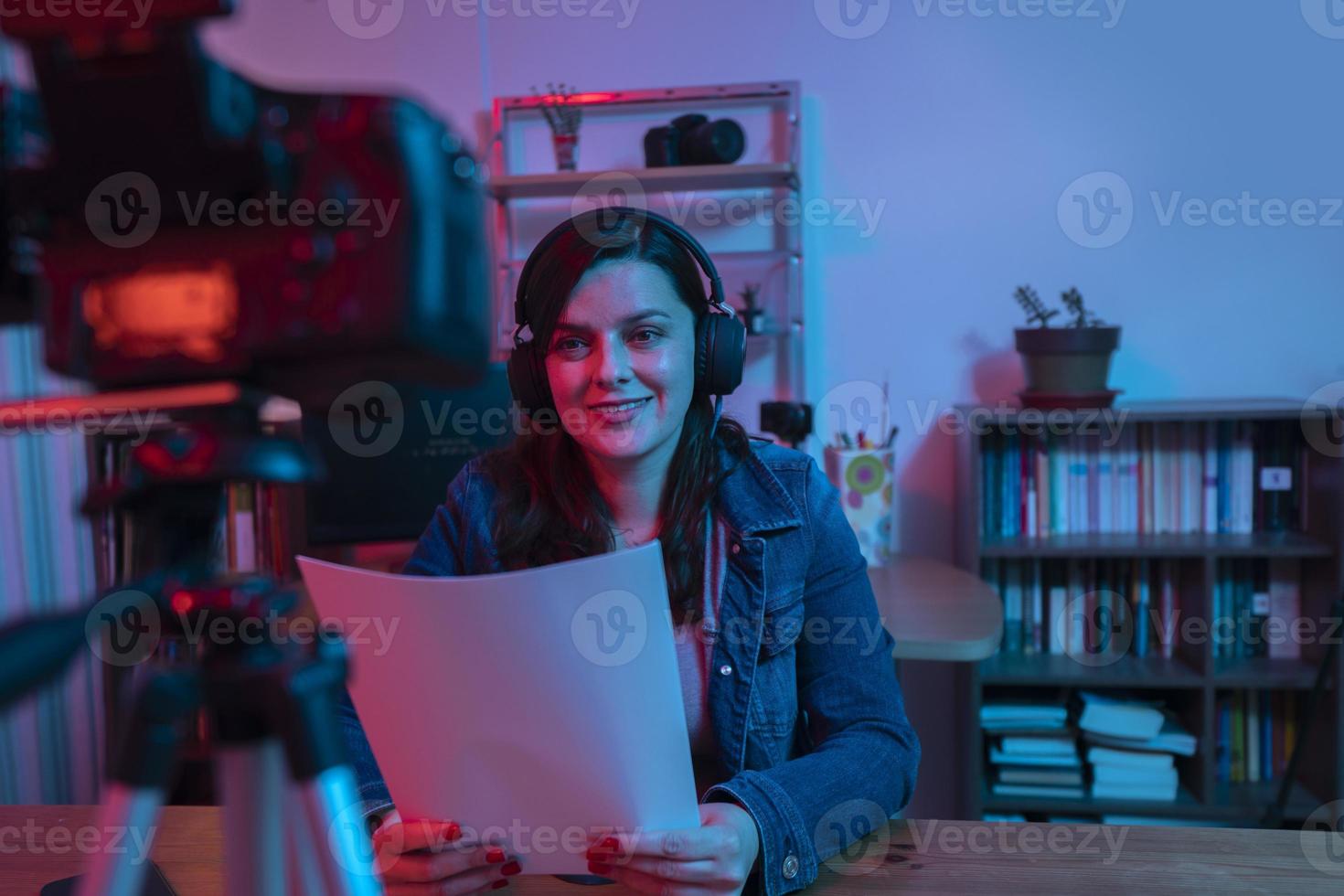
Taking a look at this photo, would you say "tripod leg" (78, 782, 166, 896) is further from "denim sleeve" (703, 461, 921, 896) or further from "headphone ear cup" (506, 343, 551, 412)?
"headphone ear cup" (506, 343, 551, 412)

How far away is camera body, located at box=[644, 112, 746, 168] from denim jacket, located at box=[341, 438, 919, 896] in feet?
4.40

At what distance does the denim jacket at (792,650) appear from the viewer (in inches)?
40.4

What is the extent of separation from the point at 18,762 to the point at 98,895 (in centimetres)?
255

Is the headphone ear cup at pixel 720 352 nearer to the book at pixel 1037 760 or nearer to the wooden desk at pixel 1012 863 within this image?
the wooden desk at pixel 1012 863

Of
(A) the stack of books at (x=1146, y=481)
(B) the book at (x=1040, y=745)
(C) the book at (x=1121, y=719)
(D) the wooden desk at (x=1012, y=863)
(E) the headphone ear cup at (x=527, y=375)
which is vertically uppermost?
(E) the headphone ear cup at (x=527, y=375)

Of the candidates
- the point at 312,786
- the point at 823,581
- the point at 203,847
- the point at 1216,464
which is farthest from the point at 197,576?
the point at 1216,464

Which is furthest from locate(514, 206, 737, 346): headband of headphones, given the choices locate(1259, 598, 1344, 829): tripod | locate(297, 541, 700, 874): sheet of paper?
locate(1259, 598, 1344, 829): tripod

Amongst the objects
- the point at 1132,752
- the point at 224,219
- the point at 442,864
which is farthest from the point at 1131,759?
the point at 224,219

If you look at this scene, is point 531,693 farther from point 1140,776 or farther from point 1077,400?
point 1140,776

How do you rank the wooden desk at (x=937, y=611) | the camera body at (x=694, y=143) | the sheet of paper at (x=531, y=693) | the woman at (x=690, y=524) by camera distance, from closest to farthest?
the sheet of paper at (x=531, y=693) < the woman at (x=690, y=524) < the wooden desk at (x=937, y=611) < the camera body at (x=694, y=143)

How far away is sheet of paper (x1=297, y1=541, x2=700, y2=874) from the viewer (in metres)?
0.76

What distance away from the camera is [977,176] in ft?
8.54

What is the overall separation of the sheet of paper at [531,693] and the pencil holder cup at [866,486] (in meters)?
1.58

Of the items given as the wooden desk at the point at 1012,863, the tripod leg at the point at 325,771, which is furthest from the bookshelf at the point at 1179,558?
the tripod leg at the point at 325,771
